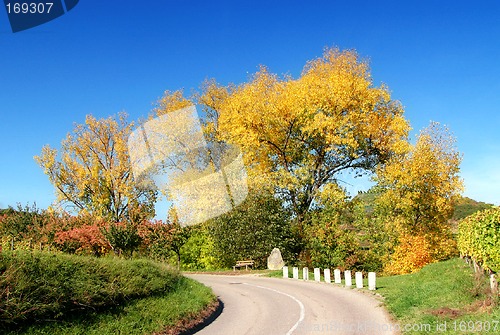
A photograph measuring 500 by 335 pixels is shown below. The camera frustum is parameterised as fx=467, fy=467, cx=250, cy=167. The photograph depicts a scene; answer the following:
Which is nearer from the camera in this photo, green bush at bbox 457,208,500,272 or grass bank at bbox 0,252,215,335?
grass bank at bbox 0,252,215,335

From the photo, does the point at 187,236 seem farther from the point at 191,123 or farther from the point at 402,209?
the point at 402,209

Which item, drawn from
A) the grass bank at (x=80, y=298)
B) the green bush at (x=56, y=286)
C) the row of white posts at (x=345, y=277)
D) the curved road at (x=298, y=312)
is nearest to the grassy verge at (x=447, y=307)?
the curved road at (x=298, y=312)

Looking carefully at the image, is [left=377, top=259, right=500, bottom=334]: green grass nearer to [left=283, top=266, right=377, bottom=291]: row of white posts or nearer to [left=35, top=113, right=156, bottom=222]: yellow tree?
[left=283, top=266, right=377, bottom=291]: row of white posts

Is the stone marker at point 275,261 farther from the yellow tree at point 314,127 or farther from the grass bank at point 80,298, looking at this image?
the grass bank at point 80,298

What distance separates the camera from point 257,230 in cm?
3909

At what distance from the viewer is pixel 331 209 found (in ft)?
128

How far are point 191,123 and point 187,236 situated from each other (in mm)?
12297

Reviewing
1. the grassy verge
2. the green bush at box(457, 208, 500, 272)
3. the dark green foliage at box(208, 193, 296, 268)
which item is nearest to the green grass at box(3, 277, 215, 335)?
the grassy verge

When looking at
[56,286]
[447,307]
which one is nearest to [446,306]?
[447,307]

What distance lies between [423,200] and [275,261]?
40.1ft

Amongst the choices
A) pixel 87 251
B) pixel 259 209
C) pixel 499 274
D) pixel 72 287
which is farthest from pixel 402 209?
pixel 72 287

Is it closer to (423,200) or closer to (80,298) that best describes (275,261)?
(423,200)

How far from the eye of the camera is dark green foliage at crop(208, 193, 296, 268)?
3884 cm

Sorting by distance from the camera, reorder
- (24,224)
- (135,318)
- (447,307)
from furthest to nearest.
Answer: (24,224)
(447,307)
(135,318)
